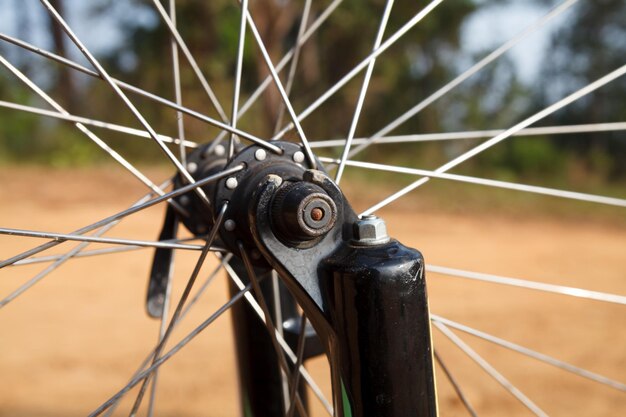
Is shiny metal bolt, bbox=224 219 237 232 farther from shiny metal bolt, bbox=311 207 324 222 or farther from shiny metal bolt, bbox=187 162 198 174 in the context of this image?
shiny metal bolt, bbox=187 162 198 174

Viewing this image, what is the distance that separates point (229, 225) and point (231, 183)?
48mm

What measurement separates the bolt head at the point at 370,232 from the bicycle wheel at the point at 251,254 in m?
0.11

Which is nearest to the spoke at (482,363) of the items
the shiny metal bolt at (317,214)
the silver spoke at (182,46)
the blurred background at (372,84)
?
the shiny metal bolt at (317,214)

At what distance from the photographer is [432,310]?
2850mm

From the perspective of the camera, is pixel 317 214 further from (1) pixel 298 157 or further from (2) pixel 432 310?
(2) pixel 432 310

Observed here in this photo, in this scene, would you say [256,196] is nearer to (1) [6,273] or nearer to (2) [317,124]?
(1) [6,273]

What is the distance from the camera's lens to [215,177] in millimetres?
728

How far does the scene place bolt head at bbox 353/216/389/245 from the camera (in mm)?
696

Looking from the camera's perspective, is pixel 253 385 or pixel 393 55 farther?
pixel 393 55

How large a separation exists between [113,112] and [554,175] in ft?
19.7

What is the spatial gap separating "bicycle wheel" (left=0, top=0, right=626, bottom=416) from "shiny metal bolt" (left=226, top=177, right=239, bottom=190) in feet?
0.04

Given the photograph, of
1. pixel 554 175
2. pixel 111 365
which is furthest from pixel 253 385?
pixel 554 175

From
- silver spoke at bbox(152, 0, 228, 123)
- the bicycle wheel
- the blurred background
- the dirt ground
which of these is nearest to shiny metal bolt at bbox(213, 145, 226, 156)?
the bicycle wheel

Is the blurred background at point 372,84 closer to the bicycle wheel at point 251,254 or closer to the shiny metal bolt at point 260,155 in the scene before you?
the bicycle wheel at point 251,254
